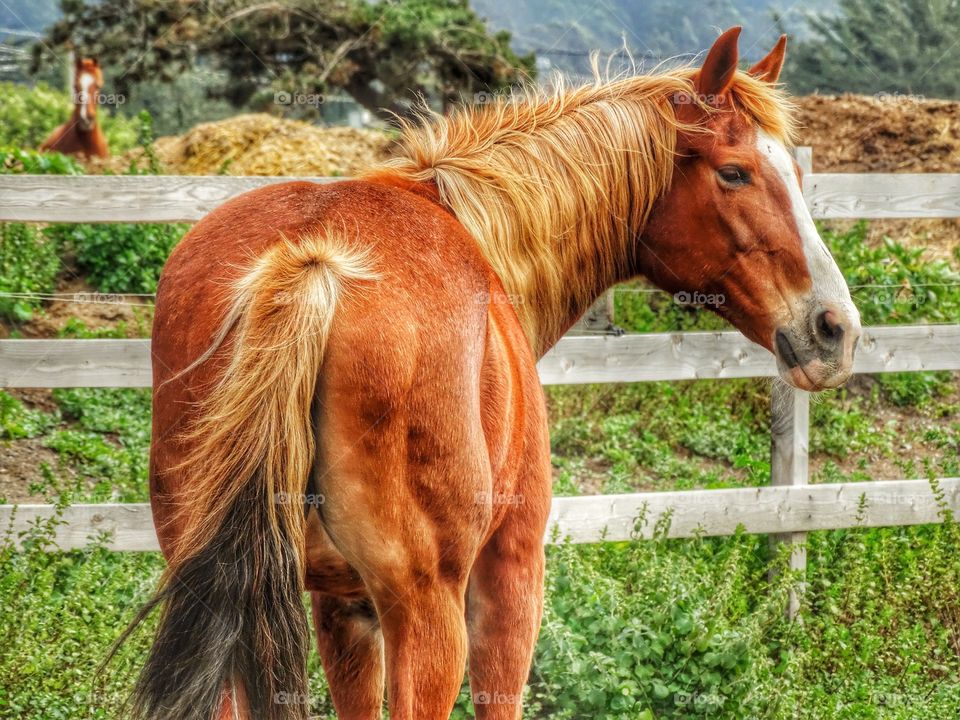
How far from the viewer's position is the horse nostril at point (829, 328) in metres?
2.46

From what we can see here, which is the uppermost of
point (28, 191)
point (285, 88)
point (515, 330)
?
point (515, 330)

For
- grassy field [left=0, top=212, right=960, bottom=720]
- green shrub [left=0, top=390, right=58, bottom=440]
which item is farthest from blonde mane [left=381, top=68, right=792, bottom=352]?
green shrub [left=0, top=390, right=58, bottom=440]

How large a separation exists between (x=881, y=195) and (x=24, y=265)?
5551 mm

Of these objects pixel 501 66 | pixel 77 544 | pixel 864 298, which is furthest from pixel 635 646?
pixel 501 66

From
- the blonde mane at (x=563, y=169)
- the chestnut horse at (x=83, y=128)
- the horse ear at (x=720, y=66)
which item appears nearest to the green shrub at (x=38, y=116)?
the chestnut horse at (x=83, y=128)

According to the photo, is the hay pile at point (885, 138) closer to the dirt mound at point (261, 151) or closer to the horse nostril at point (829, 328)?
the dirt mound at point (261, 151)

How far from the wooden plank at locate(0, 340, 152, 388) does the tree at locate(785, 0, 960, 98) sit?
14487mm

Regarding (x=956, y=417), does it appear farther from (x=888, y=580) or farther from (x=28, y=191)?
(x=28, y=191)

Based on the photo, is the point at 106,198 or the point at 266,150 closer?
the point at 106,198

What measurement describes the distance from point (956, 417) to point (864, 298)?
114 cm

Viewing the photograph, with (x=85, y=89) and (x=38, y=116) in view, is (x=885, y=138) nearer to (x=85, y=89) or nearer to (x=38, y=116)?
(x=85, y=89)

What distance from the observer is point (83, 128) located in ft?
38.9

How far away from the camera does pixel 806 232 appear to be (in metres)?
2.53

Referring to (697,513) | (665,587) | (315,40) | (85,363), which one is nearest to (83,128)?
(315,40)
